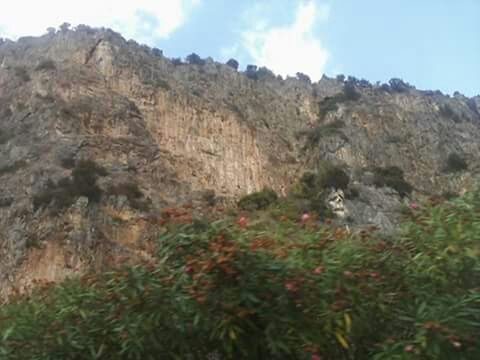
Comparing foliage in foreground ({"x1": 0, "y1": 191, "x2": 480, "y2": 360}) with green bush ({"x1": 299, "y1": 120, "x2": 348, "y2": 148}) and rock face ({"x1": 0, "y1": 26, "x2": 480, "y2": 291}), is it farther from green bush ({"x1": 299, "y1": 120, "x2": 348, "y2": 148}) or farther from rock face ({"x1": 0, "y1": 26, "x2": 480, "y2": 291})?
green bush ({"x1": 299, "y1": 120, "x2": 348, "y2": 148})

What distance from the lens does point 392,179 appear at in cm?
4366

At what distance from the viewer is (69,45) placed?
167 feet

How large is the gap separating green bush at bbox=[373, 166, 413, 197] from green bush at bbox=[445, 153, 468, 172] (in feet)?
14.0

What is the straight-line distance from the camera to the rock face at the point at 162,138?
30.9m

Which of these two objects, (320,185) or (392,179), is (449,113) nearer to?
(392,179)

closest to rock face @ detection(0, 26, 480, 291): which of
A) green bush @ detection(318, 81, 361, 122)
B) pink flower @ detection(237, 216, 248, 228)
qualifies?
green bush @ detection(318, 81, 361, 122)

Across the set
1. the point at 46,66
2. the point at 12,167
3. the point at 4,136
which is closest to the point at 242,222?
the point at 12,167

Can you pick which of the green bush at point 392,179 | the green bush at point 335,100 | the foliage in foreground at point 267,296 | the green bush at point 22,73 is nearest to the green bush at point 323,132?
the green bush at point 335,100

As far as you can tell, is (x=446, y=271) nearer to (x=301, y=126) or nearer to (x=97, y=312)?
(x=97, y=312)

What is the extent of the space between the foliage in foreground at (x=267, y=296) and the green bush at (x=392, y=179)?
38.5 m

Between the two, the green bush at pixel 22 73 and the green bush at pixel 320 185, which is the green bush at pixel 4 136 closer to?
the green bush at pixel 22 73

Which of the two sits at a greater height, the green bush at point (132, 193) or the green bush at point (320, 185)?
the green bush at point (320, 185)

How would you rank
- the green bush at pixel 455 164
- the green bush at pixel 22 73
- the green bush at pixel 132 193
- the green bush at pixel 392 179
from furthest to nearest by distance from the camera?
the green bush at pixel 455 164
the green bush at pixel 22 73
the green bush at pixel 392 179
the green bush at pixel 132 193

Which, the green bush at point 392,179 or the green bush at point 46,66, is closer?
the green bush at point 392,179
